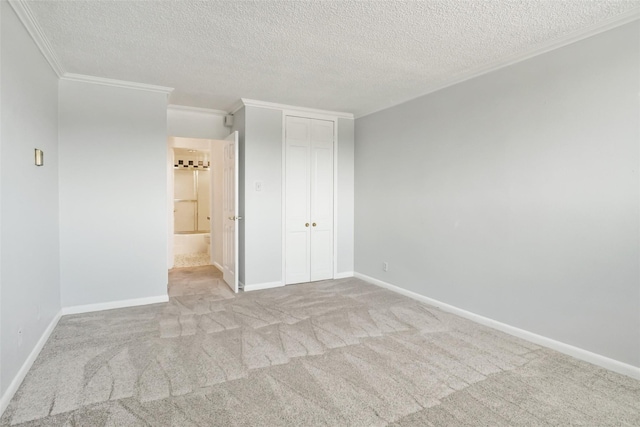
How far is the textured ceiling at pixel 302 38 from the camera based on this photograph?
7.47ft

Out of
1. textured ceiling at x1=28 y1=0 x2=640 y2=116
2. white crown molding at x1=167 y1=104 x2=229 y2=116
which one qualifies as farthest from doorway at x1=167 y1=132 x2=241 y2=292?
textured ceiling at x1=28 y1=0 x2=640 y2=116

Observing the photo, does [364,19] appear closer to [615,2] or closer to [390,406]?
[615,2]

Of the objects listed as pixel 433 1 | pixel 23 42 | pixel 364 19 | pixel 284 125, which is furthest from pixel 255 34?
pixel 284 125

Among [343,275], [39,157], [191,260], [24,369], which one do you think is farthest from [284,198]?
[24,369]

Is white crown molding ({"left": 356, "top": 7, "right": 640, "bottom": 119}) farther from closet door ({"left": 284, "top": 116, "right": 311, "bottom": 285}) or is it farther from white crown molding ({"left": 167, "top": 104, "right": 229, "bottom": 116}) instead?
white crown molding ({"left": 167, "top": 104, "right": 229, "bottom": 116})

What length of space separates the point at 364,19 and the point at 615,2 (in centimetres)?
157

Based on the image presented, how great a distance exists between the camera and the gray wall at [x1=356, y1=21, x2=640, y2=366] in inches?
95.3

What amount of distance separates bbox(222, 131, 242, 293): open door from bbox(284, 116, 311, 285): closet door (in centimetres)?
71

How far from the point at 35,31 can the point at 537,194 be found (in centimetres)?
406

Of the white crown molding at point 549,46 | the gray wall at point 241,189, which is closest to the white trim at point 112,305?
the gray wall at point 241,189

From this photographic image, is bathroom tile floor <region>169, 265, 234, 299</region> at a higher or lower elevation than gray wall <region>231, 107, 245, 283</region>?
lower

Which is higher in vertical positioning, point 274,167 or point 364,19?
point 364,19

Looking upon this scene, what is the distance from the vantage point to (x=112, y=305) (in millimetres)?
3770

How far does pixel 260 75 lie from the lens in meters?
3.52
